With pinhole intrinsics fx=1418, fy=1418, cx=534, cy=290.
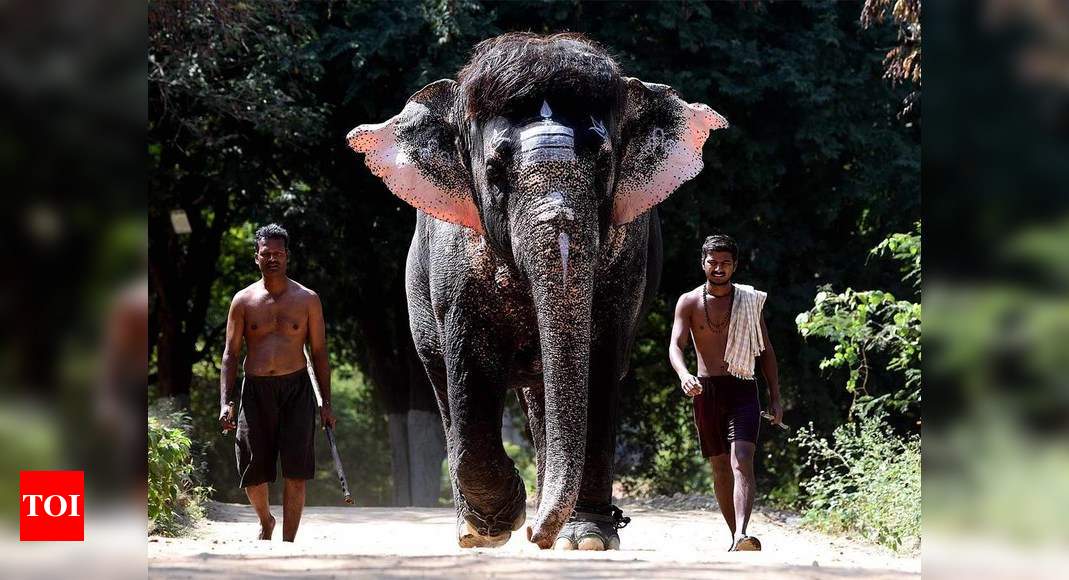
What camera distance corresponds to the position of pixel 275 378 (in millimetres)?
8461

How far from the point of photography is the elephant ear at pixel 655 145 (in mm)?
6973

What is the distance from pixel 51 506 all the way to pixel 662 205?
40.7ft

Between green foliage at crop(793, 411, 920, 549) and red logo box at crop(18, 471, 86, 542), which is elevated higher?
red logo box at crop(18, 471, 86, 542)

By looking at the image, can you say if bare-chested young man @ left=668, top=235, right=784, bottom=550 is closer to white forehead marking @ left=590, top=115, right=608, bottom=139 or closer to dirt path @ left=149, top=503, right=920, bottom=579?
dirt path @ left=149, top=503, right=920, bottom=579

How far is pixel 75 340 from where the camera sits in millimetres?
3514

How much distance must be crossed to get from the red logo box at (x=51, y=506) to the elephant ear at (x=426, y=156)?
3542 millimetres

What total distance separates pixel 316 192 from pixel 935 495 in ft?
45.6

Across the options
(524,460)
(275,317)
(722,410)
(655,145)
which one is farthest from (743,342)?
(524,460)

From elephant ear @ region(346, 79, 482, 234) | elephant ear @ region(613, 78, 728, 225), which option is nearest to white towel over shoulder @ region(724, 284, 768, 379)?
elephant ear @ region(613, 78, 728, 225)

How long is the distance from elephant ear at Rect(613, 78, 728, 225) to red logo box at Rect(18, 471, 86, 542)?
3.72 m

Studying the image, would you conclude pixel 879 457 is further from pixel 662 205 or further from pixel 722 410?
pixel 662 205

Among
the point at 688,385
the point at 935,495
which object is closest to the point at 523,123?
the point at 688,385

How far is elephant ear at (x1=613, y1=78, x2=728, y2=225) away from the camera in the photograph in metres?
6.97

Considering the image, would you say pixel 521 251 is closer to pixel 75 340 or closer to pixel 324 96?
pixel 75 340
